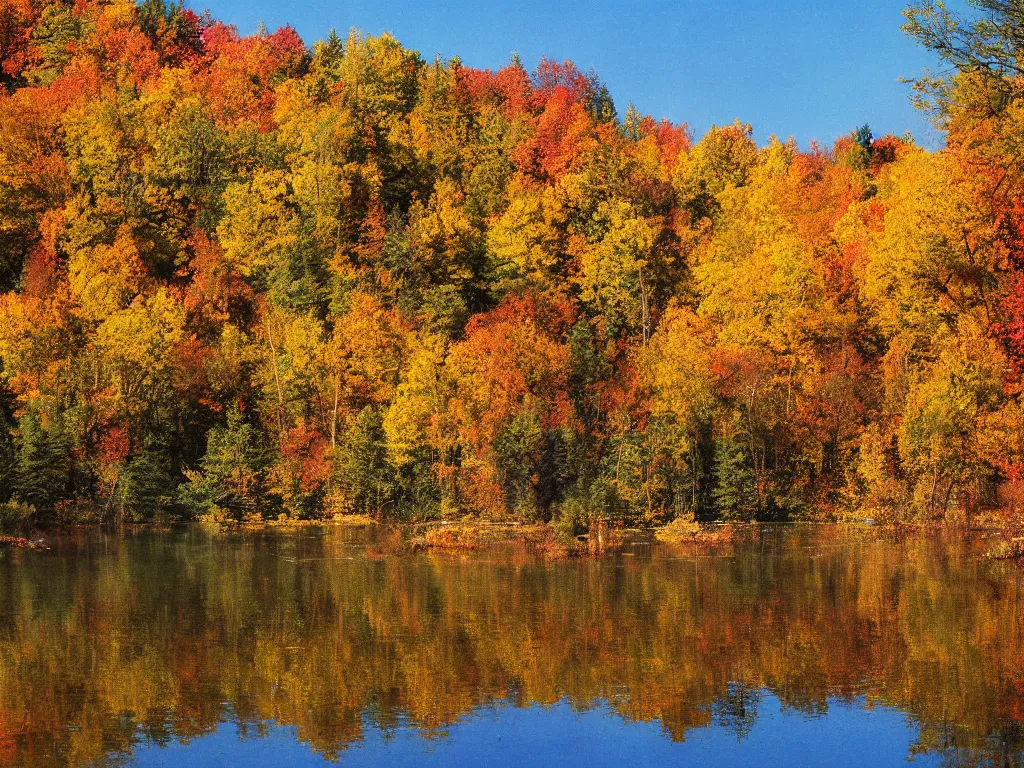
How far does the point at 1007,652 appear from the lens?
829 inches

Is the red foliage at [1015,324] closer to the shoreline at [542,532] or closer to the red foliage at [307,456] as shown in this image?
the shoreline at [542,532]

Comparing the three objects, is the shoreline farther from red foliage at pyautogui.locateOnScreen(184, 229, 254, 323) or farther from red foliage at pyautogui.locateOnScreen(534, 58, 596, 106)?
red foliage at pyautogui.locateOnScreen(534, 58, 596, 106)

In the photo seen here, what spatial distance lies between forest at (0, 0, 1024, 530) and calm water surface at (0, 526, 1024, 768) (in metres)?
11.2

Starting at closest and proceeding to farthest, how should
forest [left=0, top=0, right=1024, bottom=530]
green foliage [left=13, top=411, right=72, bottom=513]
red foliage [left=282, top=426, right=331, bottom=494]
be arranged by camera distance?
green foliage [left=13, top=411, right=72, bottom=513]
forest [left=0, top=0, right=1024, bottom=530]
red foliage [left=282, top=426, right=331, bottom=494]

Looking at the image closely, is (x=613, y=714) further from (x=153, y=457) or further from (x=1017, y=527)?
(x=153, y=457)

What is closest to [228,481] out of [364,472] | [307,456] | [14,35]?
[307,456]

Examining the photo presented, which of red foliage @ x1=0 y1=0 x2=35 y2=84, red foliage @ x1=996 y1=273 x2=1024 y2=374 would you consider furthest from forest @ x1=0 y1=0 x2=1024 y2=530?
red foliage @ x1=0 y1=0 x2=35 y2=84

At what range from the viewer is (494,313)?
5862 centimetres

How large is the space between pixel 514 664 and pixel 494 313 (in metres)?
38.9

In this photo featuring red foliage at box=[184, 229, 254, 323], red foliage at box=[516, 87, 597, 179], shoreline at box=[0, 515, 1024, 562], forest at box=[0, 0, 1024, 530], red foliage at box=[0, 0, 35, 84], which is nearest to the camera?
shoreline at box=[0, 515, 1024, 562]

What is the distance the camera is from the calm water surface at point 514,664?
634 inches

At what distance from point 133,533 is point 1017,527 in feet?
106

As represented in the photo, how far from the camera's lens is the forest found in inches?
1815

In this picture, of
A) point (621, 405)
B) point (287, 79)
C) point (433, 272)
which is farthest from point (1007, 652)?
point (287, 79)
